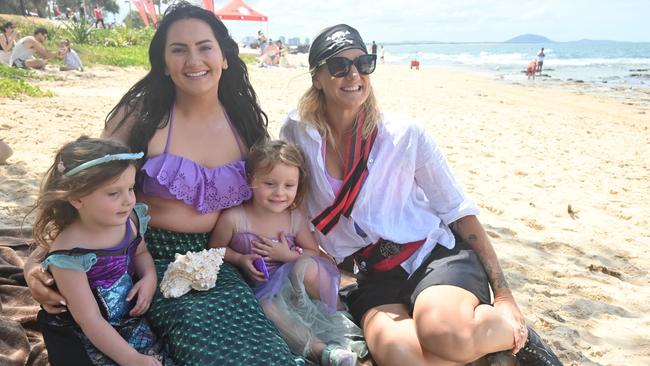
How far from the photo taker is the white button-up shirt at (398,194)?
114 inches

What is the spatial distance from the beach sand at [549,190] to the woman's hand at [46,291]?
85.7 inches

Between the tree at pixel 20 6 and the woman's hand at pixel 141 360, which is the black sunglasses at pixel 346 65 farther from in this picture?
the tree at pixel 20 6

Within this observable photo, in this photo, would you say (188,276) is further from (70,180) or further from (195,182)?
Result: (70,180)

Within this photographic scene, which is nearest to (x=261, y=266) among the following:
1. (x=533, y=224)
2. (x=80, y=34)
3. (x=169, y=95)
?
(x=169, y=95)

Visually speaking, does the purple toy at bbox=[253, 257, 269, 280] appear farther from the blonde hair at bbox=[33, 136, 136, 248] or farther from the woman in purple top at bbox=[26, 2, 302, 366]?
the blonde hair at bbox=[33, 136, 136, 248]

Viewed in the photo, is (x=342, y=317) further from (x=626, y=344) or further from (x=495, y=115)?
(x=495, y=115)

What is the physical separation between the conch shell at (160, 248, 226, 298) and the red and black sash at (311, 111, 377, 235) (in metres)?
0.73

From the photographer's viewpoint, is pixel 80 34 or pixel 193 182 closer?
pixel 193 182

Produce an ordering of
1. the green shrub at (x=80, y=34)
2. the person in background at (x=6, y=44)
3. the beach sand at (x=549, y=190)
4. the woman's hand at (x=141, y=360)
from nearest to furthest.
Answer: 1. the woman's hand at (x=141, y=360)
2. the beach sand at (x=549, y=190)
3. the person in background at (x=6, y=44)
4. the green shrub at (x=80, y=34)

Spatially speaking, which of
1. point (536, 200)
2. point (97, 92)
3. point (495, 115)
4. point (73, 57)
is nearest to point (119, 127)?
point (536, 200)

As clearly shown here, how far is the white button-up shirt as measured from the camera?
9.48 ft

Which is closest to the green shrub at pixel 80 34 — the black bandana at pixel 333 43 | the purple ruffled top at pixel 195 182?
the black bandana at pixel 333 43

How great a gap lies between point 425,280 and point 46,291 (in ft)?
5.90

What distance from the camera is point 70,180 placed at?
2.15 metres
